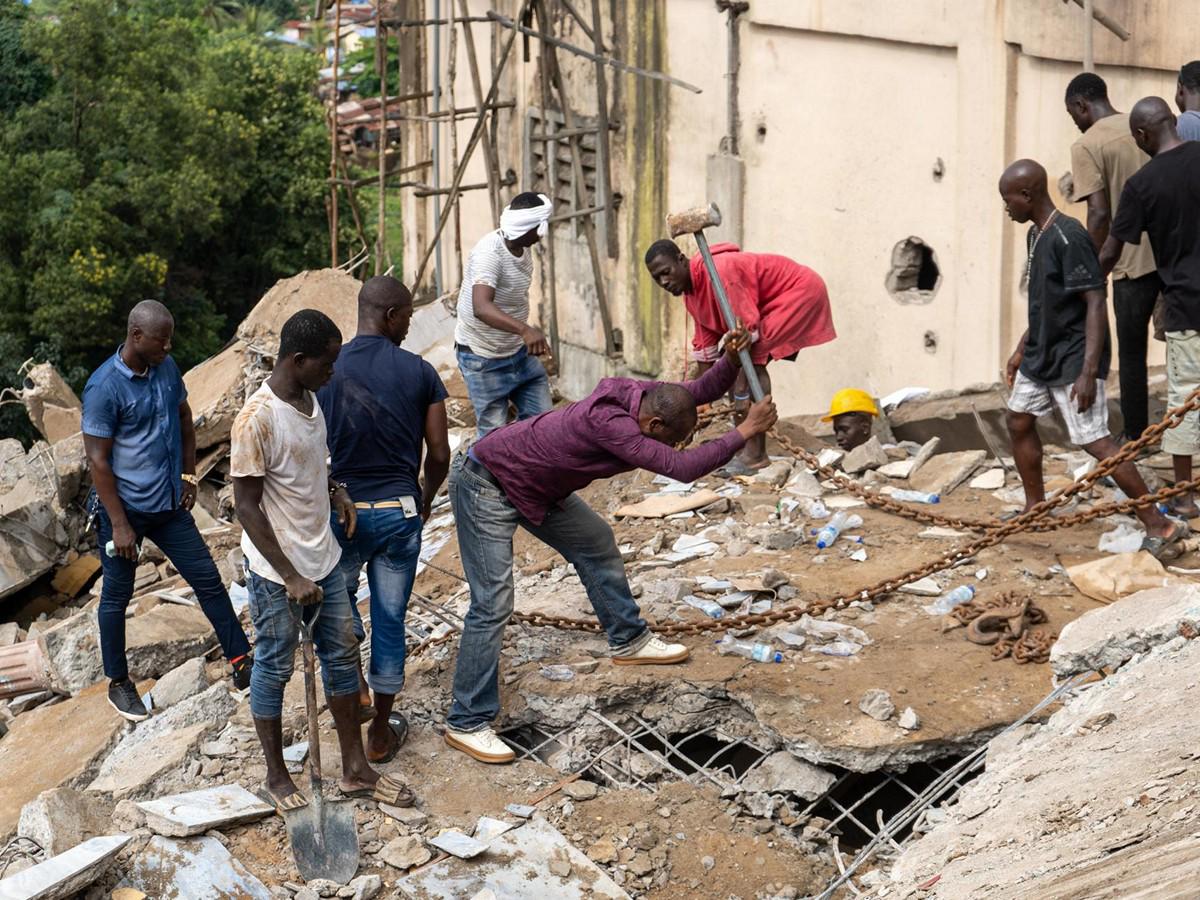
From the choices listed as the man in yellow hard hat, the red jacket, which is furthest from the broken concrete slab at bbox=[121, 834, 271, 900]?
the man in yellow hard hat

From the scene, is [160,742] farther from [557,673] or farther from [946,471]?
[946,471]

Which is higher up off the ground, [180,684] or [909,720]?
[909,720]

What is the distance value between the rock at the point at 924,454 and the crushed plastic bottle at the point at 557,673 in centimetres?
287

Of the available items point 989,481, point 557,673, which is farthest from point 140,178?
point 557,673

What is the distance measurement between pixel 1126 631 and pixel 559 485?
6.71 ft

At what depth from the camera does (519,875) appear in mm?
4926

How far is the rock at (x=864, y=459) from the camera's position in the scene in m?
8.36

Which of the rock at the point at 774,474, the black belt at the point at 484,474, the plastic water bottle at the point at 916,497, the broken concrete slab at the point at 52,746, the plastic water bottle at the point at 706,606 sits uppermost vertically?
the black belt at the point at 484,474

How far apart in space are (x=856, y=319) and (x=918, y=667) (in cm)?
548

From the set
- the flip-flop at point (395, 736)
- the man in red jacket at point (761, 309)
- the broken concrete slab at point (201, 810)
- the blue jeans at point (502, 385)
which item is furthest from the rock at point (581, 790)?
the man in red jacket at point (761, 309)

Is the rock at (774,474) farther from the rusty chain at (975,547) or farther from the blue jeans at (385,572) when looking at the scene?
the blue jeans at (385,572)

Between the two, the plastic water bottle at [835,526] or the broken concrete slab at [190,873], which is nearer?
the broken concrete slab at [190,873]

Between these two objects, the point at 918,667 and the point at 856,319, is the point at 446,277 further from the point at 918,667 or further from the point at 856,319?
the point at 918,667

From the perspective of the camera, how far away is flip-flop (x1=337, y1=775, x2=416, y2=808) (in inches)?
205
